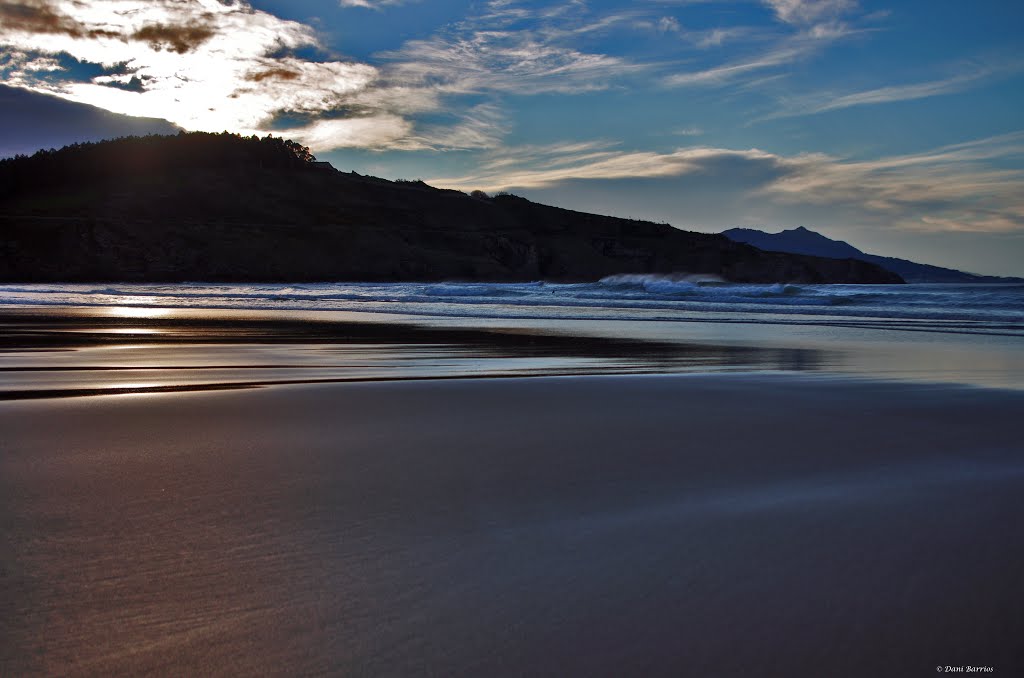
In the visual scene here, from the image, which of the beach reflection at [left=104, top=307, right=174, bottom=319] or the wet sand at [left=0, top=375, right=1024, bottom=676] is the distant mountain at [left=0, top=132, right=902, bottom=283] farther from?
the wet sand at [left=0, top=375, right=1024, bottom=676]

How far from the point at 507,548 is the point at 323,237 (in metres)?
76.7

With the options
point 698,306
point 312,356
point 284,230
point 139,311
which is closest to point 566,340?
point 312,356

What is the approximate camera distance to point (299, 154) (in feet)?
373

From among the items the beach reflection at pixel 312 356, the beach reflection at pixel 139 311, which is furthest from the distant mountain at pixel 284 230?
the beach reflection at pixel 312 356

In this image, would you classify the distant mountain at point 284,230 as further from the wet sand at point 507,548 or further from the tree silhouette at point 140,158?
the wet sand at point 507,548

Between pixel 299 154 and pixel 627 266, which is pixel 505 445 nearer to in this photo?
pixel 627 266

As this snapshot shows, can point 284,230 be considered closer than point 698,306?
No

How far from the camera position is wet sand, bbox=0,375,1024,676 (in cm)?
136

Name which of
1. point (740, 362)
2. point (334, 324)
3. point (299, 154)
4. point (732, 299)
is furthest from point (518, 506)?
point (299, 154)

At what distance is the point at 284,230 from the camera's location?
249 ft

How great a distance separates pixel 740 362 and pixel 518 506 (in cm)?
470

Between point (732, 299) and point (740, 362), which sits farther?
point (732, 299)

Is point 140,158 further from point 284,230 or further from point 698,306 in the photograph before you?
point 698,306

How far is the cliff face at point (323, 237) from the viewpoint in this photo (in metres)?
61.6
